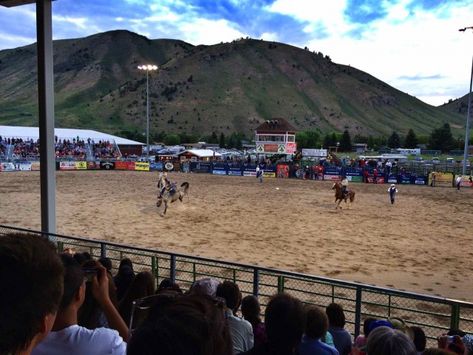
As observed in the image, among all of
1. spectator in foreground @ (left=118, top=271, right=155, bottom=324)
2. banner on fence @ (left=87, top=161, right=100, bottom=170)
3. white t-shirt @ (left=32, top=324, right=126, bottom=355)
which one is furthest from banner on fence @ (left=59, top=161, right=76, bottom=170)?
white t-shirt @ (left=32, top=324, right=126, bottom=355)

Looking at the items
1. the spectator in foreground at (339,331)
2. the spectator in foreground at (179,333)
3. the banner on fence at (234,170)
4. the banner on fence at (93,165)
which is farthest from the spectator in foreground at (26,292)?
the banner on fence at (93,165)

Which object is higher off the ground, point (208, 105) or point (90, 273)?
point (208, 105)

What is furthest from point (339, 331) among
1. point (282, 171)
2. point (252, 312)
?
point (282, 171)

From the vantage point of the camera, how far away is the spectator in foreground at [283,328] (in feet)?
8.05

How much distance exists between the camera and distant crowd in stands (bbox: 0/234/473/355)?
135 cm

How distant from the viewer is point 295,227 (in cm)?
1809

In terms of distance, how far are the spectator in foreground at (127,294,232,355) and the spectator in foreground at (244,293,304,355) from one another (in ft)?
3.45

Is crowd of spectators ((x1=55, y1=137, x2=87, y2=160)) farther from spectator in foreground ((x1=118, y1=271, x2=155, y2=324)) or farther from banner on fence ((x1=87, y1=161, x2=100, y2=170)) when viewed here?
spectator in foreground ((x1=118, y1=271, x2=155, y2=324))

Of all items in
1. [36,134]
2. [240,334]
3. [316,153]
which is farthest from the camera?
[316,153]

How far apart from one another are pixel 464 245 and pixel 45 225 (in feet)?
46.4

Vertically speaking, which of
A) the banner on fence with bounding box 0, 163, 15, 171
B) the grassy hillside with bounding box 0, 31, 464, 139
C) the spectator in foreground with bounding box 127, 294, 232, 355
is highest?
the grassy hillside with bounding box 0, 31, 464, 139

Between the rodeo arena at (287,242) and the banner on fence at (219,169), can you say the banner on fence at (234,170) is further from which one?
the rodeo arena at (287,242)

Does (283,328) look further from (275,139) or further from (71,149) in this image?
(71,149)

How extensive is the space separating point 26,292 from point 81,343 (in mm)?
730
